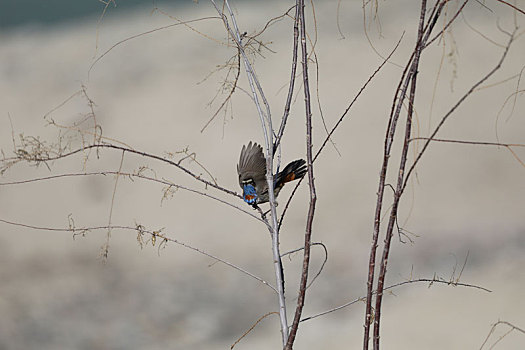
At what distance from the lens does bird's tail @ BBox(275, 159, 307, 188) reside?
0.64 m

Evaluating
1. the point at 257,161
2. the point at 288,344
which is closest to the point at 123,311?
the point at 257,161

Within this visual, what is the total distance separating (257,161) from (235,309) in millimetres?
648

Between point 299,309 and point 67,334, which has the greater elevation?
point 67,334

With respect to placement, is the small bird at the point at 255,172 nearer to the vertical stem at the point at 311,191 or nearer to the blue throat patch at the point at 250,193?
the blue throat patch at the point at 250,193

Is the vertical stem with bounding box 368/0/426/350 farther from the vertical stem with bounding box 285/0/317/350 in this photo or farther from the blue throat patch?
the blue throat patch

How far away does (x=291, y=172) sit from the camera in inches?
26.3

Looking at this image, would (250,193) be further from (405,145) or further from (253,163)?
(405,145)

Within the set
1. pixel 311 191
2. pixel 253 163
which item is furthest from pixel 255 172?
pixel 311 191

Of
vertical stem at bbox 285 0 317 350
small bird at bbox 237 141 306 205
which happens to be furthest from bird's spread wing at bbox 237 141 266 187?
vertical stem at bbox 285 0 317 350

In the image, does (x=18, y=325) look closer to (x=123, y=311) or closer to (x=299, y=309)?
(x=123, y=311)

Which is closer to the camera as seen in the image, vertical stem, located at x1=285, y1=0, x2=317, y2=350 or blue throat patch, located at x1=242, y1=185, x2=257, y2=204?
Result: vertical stem, located at x1=285, y1=0, x2=317, y2=350

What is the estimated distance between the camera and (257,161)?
69 cm

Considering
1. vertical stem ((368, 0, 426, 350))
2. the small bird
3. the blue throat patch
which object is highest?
the small bird

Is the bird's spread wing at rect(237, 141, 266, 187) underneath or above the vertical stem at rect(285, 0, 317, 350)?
above
